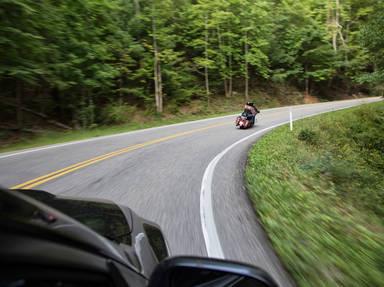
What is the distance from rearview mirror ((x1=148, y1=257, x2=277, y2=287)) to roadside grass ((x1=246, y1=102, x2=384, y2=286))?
2084mm

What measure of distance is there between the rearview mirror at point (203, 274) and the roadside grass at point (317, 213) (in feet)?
6.84

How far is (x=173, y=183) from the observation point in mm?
7008

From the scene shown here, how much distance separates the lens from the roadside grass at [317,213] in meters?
3.46

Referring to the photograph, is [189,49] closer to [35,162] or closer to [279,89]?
[279,89]

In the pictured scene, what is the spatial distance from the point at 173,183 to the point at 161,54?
64.2 ft

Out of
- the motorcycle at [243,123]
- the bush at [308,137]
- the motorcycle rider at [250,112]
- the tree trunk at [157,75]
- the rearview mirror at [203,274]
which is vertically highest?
the tree trunk at [157,75]

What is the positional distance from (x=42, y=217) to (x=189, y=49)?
30.6 meters

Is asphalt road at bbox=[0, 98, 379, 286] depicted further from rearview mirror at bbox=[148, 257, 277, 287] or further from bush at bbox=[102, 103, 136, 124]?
bush at bbox=[102, 103, 136, 124]

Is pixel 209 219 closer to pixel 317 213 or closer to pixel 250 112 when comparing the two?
pixel 317 213

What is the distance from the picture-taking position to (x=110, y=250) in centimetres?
144

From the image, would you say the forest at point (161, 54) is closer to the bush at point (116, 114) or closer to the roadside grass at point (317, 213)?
the bush at point (116, 114)

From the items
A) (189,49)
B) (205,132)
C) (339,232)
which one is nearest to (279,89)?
(189,49)

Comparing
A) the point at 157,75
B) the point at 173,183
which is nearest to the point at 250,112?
the point at 157,75

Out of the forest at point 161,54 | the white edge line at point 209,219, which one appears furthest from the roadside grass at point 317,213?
the forest at point 161,54
